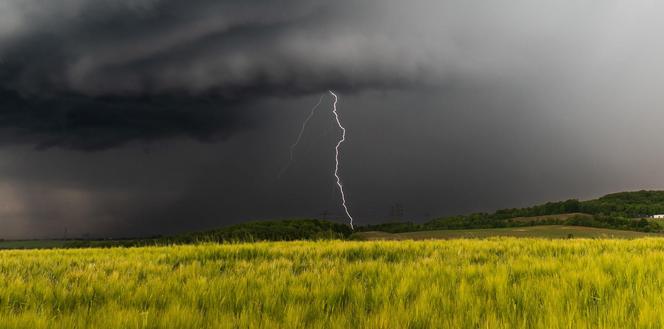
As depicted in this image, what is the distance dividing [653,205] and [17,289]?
20903cm

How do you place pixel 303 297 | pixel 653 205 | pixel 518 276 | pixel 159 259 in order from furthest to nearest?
pixel 653 205 → pixel 159 259 → pixel 518 276 → pixel 303 297

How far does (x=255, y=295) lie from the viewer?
404 centimetres

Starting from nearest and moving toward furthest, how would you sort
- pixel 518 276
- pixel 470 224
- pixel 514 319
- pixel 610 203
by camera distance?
pixel 514 319 < pixel 518 276 < pixel 470 224 < pixel 610 203

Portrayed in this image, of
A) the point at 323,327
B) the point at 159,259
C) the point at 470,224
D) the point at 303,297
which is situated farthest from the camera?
the point at 470,224

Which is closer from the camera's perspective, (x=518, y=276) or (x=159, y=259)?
(x=518, y=276)

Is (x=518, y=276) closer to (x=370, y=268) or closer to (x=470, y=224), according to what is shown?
(x=370, y=268)

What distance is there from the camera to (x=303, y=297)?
13.0ft

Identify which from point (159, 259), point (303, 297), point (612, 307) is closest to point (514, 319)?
point (612, 307)

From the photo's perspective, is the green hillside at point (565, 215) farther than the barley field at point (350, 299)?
Yes

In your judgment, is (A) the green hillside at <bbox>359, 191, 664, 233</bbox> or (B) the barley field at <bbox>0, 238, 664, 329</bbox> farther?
(A) the green hillside at <bbox>359, 191, 664, 233</bbox>

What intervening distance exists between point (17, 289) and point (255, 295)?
2564 millimetres

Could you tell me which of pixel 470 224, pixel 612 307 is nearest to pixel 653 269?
pixel 612 307

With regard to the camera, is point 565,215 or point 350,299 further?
point 565,215

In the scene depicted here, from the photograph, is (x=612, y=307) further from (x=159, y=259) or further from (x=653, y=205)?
(x=653, y=205)
